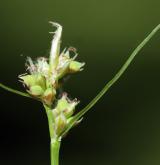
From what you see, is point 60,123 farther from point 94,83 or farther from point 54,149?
point 94,83

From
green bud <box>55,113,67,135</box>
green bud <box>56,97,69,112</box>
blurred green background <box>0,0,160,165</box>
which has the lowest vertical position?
blurred green background <box>0,0,160,165</box>

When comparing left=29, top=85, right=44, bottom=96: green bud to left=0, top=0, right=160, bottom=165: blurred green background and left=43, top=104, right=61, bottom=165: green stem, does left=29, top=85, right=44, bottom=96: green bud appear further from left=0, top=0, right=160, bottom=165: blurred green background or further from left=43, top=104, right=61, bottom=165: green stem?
left=0, top=0, right=160, bottom=165: blurred green background

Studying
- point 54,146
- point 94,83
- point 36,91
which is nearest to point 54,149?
point 54,146

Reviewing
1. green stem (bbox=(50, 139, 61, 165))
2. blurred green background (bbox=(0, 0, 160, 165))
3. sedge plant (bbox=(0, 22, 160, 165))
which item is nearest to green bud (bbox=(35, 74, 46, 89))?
sedge plant (bbox=(0, 22, 160, 165))

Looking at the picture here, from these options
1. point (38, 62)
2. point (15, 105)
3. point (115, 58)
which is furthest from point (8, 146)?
point (38, 62)

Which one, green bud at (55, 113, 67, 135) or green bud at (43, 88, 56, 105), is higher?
green bud at (43, 88, 56, 105)

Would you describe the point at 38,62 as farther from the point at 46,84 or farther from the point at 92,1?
the point at 92,1

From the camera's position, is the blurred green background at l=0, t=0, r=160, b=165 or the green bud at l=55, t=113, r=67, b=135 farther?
the blurred green background at l=0, t=0, r=160, b=165

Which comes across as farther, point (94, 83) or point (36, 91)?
point (94, 83)
